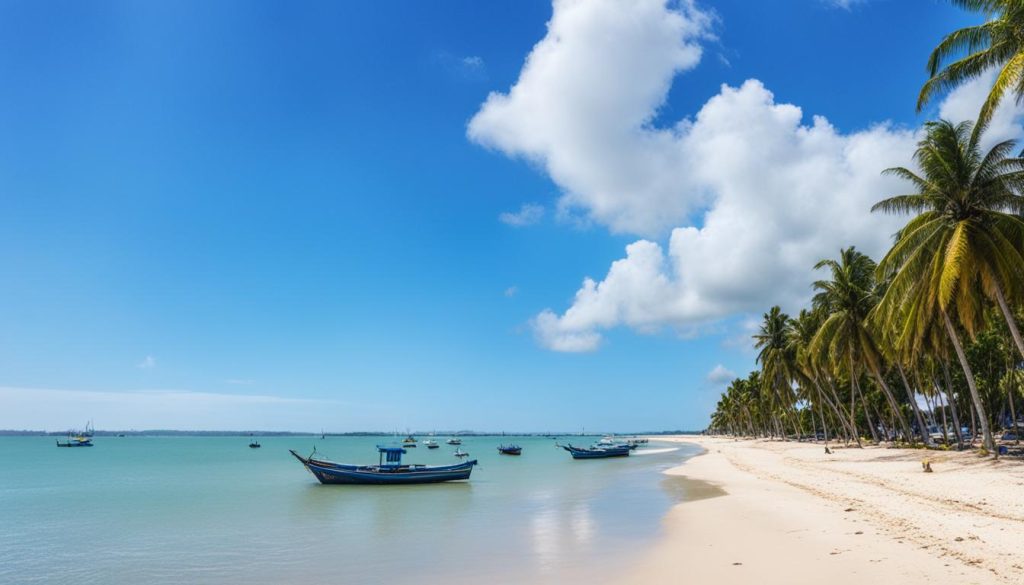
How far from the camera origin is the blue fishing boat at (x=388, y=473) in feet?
104

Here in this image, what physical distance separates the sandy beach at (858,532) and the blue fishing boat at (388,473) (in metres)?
15.4

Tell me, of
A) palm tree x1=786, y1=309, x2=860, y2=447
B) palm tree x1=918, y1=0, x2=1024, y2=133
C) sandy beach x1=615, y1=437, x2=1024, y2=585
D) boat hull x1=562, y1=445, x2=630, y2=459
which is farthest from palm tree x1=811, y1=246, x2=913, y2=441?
boat hull x1=562, y1=445, x2=630, y2=459

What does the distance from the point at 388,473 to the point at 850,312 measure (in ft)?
95.2

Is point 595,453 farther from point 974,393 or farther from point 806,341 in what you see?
point 974,393

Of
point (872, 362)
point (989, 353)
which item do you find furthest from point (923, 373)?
point (872, 362)

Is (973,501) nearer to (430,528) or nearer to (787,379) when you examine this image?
(430,528)

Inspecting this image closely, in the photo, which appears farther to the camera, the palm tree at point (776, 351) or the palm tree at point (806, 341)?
the palm tree at point (776, 351)

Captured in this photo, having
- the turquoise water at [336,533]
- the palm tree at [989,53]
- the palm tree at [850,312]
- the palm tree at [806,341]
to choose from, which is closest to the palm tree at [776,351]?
the palm tree at [806,341]

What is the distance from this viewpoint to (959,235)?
18.0 metres

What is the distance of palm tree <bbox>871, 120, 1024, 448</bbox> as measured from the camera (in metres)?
18.6

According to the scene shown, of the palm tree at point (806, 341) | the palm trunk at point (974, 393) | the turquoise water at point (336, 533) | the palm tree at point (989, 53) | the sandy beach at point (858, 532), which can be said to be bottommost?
the turquoise water at point (336, 533)

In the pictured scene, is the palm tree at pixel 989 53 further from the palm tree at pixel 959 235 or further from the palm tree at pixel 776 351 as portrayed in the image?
→ the palm tree at pixel 776 351

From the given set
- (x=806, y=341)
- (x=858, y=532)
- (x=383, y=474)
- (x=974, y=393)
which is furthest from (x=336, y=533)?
(x=806, y=341)

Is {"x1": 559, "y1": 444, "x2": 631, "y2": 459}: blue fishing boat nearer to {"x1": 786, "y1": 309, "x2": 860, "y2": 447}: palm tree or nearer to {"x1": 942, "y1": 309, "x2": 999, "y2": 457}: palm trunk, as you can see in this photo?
{"x1": 786, "y1": 309, "x2": 860, "y2": 447}: palm tree
